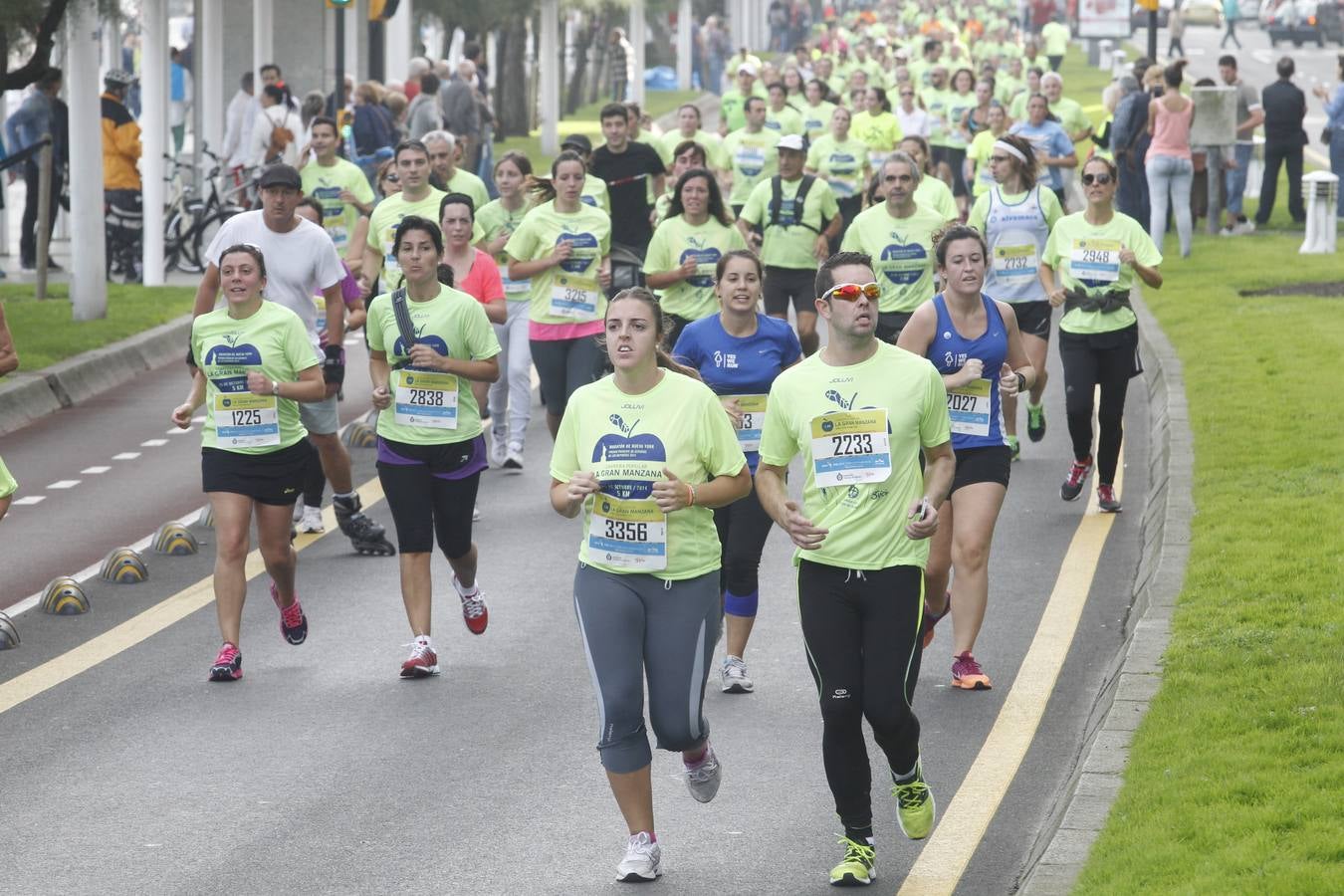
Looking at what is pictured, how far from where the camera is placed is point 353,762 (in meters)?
8.09

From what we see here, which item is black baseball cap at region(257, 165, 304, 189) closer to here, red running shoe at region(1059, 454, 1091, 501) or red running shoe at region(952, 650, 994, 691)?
red running shoe at region(952, 650, 994, 691)

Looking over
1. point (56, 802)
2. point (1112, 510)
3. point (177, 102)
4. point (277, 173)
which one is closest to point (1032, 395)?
point (1112, 510)

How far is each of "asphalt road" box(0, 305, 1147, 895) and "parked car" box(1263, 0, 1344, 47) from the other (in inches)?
2577

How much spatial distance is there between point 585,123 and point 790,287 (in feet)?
135

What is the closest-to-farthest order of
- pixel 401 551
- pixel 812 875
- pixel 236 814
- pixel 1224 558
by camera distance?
1. pixel 812 875
2. pixel 236 814
3. pixel 401 551
4. pixel 1224 558

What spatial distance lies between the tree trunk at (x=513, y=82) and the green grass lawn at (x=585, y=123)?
1.54 feet

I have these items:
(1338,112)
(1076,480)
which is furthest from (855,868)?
(1338,112)

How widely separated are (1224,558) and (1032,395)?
337 cm

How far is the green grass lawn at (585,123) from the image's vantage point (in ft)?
149

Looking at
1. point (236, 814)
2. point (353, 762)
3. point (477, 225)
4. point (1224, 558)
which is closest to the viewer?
point (236, 814)

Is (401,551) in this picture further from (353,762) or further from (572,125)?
(572,125)

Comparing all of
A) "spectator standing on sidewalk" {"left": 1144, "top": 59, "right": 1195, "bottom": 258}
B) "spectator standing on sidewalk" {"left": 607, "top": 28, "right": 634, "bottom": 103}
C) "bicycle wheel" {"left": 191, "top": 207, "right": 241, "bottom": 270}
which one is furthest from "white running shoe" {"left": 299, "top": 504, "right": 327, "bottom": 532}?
"spectator standing on sidewalk" {"left": 607, "top": 28, "right": 634, "bottom": 103}

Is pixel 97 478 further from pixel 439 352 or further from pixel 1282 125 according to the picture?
pixel 1282 125

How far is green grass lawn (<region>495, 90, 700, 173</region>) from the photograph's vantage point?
4537 centimetres
